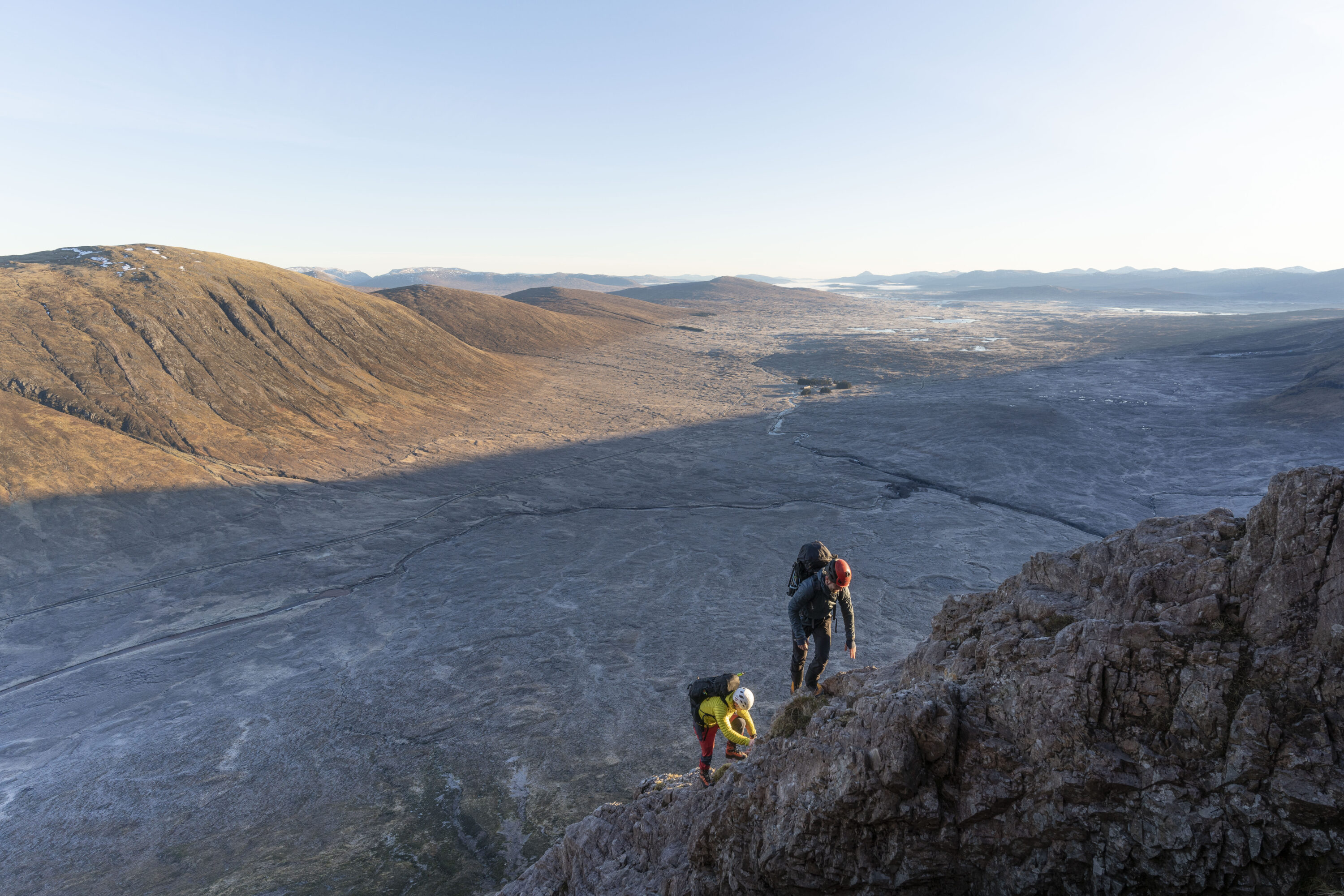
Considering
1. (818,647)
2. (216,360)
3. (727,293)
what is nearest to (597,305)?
(727,293)

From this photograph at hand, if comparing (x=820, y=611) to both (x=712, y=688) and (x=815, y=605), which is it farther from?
(x=712, y=688)

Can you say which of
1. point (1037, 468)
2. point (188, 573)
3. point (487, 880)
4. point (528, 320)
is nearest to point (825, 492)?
point (1037, 468)

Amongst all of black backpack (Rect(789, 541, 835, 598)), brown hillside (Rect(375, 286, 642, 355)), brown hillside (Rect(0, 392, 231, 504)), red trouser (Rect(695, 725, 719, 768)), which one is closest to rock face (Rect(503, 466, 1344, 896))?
red trouser (Rect(695, 725, 719, 768))

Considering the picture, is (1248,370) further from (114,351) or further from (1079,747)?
(114,351)

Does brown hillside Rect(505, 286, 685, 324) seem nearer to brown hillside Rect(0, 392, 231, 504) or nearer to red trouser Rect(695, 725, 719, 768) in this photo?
brown hillside Rect(0, 392, 231, 504)

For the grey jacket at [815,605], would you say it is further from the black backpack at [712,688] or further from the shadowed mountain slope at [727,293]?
the shadowed mountain slope at [727,293]
